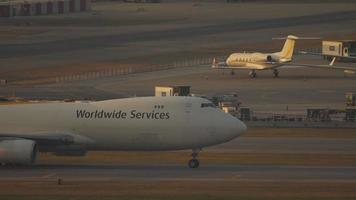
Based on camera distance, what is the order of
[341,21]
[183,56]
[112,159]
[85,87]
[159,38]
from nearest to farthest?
[112,159], [85,87], [183,56], [159,38], [341,21]

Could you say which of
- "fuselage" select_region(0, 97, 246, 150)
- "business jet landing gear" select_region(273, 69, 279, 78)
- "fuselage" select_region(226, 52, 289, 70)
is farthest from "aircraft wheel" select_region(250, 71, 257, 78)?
"fuselage" select_region(0, 97, 246, 150)

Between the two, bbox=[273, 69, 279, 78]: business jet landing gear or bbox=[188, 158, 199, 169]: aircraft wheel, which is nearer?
Result: bbox=[188, 158, 199, 169]: aircraft wheel

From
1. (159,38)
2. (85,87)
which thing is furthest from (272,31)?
(85,87)

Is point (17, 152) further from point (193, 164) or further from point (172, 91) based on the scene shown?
point (172, 91)

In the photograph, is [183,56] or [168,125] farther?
[183,56]

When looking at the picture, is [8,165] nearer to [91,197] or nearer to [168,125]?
[168,125]

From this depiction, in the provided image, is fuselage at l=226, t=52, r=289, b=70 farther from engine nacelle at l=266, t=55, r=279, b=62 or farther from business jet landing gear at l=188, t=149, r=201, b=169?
business jet landing gear at l=188, t=149, r=201, b=169
